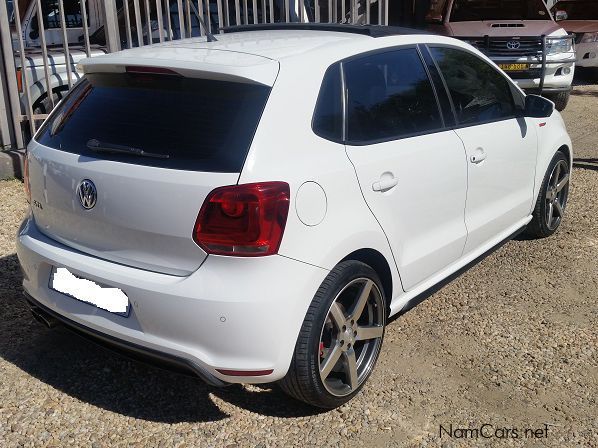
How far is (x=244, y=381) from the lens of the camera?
290 cm

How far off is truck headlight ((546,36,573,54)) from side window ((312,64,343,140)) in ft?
27.5

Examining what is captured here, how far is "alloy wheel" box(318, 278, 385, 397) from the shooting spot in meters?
3.23

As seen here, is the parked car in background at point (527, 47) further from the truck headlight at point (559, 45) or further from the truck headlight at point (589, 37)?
the truck headlight at point (589, 37)

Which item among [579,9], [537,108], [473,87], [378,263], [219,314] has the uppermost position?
[473,87]

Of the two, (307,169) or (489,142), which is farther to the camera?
(489,142)

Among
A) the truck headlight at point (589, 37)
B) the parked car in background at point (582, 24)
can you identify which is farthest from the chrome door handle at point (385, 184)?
the truck headlight at point (589, 37)

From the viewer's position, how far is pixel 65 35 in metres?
6.88

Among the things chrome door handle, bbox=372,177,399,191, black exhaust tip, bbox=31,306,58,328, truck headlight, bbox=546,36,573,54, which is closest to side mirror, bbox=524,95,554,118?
chrome door handle, bbox=372,177,399,191

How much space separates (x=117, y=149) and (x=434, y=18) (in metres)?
9.67

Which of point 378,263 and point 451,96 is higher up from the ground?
point 451,96

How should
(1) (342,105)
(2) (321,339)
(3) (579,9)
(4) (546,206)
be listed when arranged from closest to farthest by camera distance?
(2) (321,339)
(1) (342,105)
(4) (546,206)
(3) (579,9)

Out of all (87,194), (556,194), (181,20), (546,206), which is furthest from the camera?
(181,20)

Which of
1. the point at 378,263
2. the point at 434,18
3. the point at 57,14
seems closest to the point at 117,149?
the point at 378,263

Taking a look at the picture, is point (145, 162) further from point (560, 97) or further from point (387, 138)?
point (560, 97)
